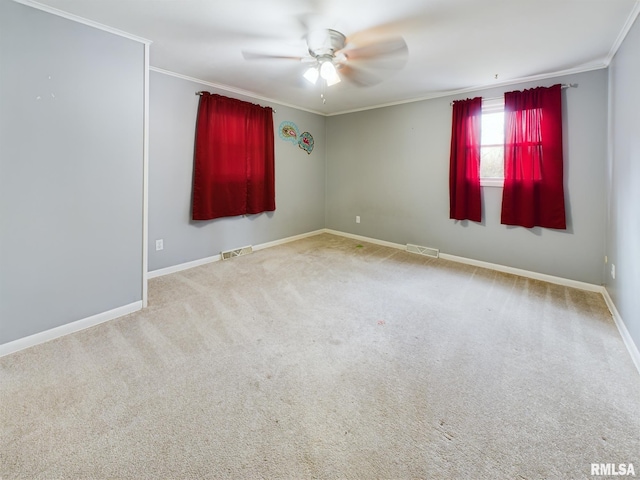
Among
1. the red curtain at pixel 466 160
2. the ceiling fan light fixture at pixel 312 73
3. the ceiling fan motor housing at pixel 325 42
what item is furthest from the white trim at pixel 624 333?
the ceiling fan light fixture at pixel 312 73

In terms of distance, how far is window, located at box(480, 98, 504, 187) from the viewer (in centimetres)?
359

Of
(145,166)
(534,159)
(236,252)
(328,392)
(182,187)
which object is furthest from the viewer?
(236,252)

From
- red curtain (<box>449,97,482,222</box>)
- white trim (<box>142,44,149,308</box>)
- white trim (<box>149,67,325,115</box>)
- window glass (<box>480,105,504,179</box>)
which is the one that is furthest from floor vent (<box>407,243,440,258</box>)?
white trim (<box>142,44,149,308</box>)

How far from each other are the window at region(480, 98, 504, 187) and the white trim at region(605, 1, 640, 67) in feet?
3.13

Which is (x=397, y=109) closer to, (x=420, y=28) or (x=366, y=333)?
(x=420, y=28)

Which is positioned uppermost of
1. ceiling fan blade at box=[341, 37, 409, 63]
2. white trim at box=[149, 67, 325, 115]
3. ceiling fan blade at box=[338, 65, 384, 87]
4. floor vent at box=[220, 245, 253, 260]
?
white trim at box=[149, 67, 325, 115]

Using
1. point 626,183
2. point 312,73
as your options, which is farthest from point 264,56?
point 626,183

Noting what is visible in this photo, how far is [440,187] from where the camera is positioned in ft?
13.6

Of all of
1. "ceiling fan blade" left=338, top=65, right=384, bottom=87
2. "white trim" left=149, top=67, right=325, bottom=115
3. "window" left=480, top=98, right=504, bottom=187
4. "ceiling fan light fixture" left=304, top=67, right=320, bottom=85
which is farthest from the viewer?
"window" left=480, top=98, right=504, bottom=187

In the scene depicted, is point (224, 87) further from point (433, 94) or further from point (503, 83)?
point (503, 83)

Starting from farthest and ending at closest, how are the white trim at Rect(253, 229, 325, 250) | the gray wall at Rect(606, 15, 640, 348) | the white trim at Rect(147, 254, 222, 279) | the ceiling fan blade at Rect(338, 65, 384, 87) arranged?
the white trim at Rect(253, 229, 325, 250) → the white trim at Rect(147, 254, 222, 279) → the ceiling fan blade at Rect(338, 65, 384, 87) → the gray wall at Rect(606, 15, 640, 348)

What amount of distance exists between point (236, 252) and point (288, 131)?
2.12 m

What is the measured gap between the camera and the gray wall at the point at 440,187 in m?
3.03

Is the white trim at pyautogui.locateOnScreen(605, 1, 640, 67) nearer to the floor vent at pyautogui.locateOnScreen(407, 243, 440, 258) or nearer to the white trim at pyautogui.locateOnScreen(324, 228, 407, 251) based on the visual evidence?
the floor vent at pyautogui.locateOnScreen(407, 243, 440, 258)
